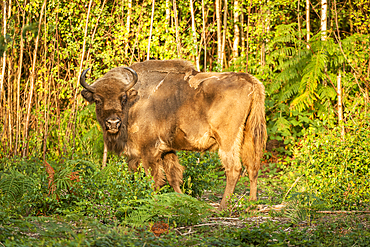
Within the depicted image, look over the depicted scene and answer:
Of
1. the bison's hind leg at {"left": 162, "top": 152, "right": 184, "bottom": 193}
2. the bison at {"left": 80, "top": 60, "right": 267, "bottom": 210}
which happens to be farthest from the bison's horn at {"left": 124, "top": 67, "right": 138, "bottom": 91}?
the bison's hind leg at {"left": 162, "top": 152, "right": 184, "bottom": 193}

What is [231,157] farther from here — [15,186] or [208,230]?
[15,186]

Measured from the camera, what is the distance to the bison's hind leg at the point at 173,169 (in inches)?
274

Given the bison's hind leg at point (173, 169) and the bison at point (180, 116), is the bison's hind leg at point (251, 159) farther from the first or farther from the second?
the bison's hind leg at point (173, 169)

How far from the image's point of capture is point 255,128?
646 centimetres

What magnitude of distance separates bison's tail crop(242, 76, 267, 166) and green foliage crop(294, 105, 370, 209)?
2.68 ft

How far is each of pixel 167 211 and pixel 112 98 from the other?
7.78ft

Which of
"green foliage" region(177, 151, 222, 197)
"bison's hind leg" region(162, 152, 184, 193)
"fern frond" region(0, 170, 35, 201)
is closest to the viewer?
"fern frond" region(0, 170, 35, 201)

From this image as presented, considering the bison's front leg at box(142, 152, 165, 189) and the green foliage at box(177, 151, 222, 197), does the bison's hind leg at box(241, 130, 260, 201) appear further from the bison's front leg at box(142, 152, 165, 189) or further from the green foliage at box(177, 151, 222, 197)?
the bison's front leg at box(142, 152, 165, 189)

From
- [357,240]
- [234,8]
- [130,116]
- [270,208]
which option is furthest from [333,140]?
[234,8]

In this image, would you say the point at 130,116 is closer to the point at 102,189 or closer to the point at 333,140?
the point at 102,189

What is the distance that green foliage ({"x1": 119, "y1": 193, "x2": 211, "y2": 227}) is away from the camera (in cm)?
491

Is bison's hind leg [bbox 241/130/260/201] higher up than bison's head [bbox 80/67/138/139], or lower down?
lower down

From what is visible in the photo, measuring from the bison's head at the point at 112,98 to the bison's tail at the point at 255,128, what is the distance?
1.88m

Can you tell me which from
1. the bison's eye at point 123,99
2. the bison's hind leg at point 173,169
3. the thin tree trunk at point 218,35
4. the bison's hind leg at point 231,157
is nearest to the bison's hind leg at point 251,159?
the bison's hind leg at point 231,157
